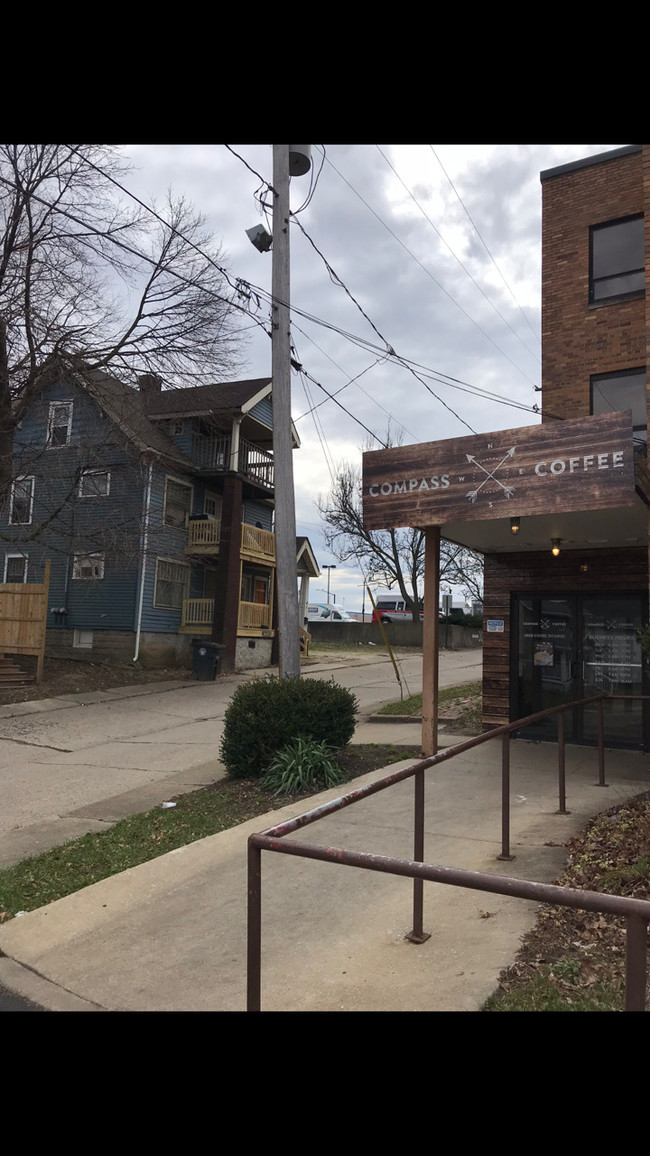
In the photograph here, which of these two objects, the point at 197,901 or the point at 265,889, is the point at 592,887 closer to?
the point at 265,889

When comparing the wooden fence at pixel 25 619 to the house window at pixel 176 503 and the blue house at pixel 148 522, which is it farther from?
the house window at pixel 176 503

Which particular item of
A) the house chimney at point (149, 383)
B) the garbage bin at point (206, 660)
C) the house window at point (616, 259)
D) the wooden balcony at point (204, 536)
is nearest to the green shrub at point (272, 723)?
the house window at point (616, 259)

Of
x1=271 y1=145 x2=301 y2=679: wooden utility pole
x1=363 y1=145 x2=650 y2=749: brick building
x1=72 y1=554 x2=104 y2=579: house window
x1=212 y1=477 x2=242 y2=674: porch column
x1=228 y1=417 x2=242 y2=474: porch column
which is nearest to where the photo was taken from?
x1=363 y1=145 x2=650 y2=749: brick building

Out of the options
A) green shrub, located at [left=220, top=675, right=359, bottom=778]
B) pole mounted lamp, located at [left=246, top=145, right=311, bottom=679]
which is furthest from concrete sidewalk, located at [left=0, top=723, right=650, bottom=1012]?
pole mounted lamp, located at [left=246, top=145, right=311, bottom=679]

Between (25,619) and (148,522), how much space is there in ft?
15.8

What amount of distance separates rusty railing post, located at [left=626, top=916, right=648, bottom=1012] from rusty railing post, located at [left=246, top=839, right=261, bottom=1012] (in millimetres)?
1402

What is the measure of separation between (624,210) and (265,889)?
11.4 meters

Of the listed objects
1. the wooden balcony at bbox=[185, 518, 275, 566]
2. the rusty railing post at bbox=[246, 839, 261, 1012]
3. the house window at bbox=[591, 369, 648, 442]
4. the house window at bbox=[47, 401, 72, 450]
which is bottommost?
the rusty railing post at bbox=[246, 839, 261, 1012]

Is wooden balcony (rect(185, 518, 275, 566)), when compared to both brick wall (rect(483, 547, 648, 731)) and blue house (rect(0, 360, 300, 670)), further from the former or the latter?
brick wall (rect(483, 547, 648, 731))

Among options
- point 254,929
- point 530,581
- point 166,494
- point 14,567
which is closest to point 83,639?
point 14,567

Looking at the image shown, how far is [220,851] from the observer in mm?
6469

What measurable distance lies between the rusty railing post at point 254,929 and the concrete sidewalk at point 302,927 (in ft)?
2.15

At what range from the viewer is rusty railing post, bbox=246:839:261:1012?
3.22 meters

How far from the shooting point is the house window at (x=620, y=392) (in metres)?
11.9
